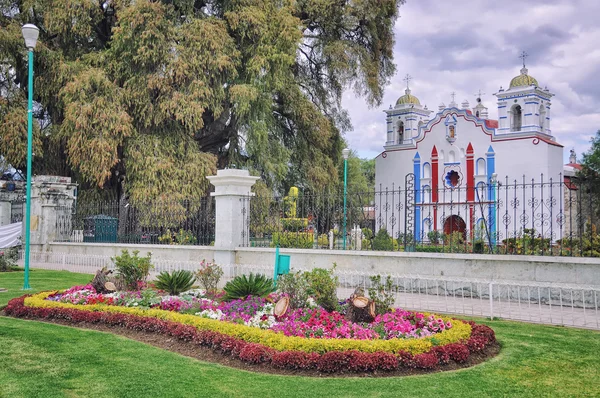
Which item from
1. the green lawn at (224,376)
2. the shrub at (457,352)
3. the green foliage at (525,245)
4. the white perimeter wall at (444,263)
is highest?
the green foliage at (525,245)

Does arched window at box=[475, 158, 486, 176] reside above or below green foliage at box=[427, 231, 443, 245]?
above

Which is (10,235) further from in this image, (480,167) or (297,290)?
(480,167)

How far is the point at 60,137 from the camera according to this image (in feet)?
71.4

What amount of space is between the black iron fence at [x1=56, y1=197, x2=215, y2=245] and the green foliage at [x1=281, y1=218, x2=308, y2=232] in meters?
2.42

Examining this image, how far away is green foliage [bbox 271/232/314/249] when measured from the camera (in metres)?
13.9

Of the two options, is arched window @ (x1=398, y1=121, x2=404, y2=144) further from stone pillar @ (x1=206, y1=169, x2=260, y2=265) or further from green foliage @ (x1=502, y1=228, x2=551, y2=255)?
stone pillar @ (x1=206, y1=169, x2=260, y2=265)

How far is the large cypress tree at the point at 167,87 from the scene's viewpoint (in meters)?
20.4

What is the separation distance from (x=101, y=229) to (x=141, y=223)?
7.17 feet

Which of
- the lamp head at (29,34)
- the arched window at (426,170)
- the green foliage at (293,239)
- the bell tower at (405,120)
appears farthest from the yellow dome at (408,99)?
the lamp head at (29,34)

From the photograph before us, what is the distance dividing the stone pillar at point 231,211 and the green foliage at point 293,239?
790 mm

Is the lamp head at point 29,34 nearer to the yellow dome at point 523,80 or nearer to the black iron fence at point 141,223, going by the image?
the black iron fence at point 141,223

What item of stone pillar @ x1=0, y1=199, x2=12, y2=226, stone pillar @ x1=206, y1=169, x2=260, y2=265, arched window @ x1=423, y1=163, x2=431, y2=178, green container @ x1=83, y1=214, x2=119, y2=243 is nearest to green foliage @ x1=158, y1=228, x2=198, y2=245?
green container @ x1=83, y1=214, x2=119, y2=243

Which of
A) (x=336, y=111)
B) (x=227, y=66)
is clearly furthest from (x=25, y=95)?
(x=336, y=111)

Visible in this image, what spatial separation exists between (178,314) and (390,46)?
22.2 meters
